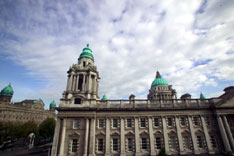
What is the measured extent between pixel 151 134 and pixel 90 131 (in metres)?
13.8

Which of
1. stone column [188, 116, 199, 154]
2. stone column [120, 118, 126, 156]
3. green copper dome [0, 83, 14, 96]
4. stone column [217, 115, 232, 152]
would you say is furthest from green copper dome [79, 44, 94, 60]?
green copper dome [0, 83, 14, 96]

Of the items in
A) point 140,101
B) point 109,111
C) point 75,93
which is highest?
point 75,93

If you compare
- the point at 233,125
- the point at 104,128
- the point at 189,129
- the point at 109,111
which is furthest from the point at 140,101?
the point at 233,125

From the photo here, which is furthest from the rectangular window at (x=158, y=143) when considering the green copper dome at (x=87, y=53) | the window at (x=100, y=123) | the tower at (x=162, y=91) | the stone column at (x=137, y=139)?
the tower at (x=162, y=91)

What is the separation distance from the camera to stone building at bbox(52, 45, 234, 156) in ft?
83.0

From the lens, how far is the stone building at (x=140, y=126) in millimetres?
25297

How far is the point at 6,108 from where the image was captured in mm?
62531

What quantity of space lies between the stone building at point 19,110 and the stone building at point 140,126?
195ft

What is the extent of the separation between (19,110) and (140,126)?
76816 millimetres

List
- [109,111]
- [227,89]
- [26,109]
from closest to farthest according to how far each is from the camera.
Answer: [109,111] → [227,89] → [26,109]

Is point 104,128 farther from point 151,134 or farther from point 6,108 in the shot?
point 6,108

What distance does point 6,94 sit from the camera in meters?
80.2

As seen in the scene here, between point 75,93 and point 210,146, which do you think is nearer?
point 210,146

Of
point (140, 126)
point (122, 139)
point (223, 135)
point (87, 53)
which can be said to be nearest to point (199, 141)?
point (223, 135)
